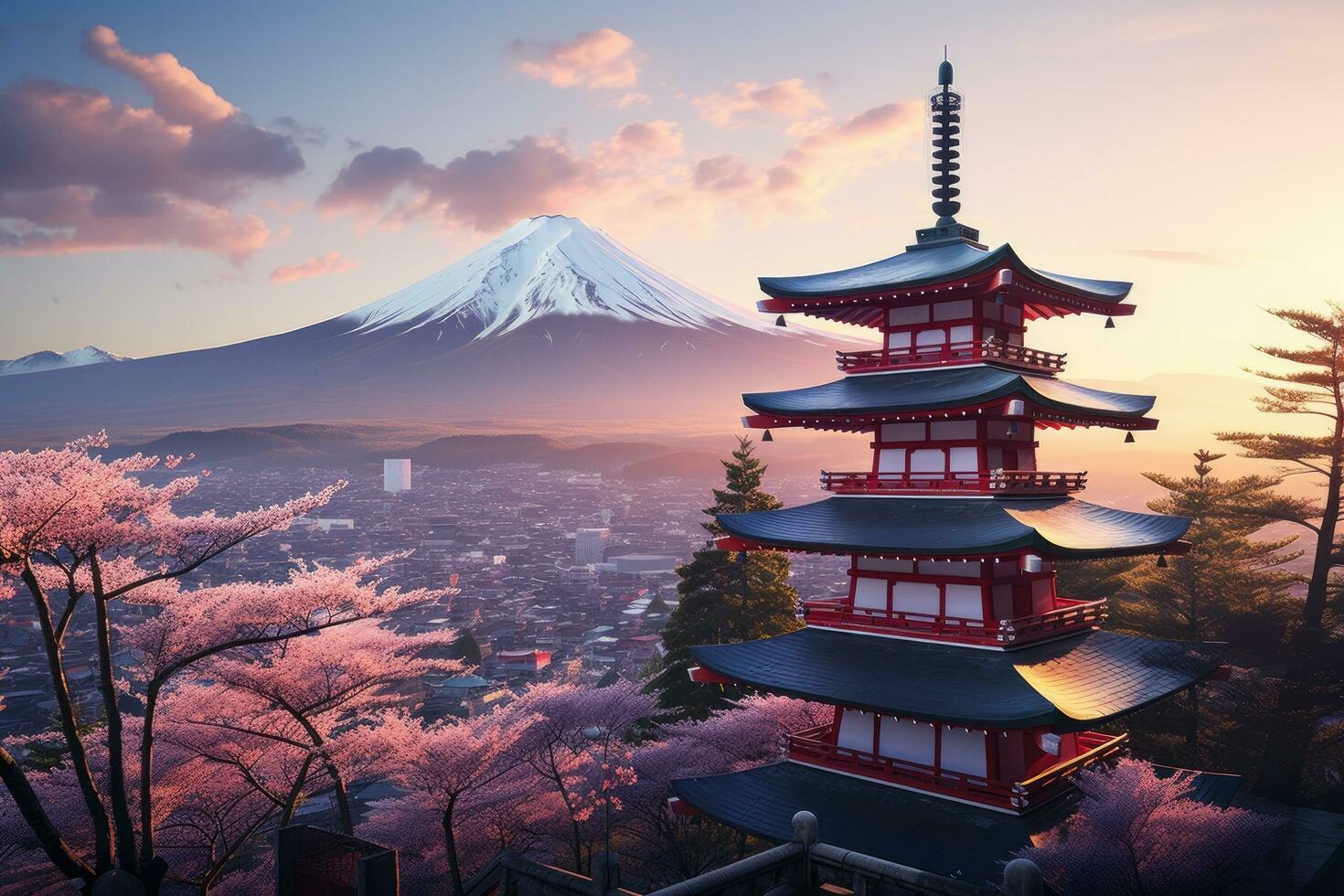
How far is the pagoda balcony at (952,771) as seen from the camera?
12.3 meters

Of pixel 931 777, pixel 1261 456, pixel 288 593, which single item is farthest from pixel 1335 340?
pixel 288 593

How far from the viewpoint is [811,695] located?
1303 cm

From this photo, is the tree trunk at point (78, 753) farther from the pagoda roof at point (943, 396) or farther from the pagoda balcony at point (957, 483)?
the pagoda balcony at point (957, 483)

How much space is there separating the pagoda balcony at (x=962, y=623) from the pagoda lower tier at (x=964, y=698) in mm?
181

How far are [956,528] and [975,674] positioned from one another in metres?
2.23

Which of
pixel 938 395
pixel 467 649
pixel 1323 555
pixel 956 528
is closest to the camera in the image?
pixel 956 528

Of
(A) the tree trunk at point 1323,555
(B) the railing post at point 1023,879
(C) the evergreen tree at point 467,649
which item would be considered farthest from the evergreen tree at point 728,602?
(C) the evergreen tree at point 467,649

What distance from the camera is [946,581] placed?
1384 cm

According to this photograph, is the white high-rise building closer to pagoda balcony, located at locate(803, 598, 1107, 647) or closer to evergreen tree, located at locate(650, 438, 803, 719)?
evergreen tree, located at locate(650, 438, 803, 719)

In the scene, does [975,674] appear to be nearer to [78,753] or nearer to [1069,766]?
[1069,766]

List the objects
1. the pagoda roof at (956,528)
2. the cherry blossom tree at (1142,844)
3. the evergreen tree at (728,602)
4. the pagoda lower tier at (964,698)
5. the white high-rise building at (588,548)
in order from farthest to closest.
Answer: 1. the white high-rise building at (588,548)
2. the evergreen tree at (728,602)
3. the pagoda roof at (956,528)
4. the pagoda lower tier at (964,698)
5. the cherry blossom tree at (1142,844)

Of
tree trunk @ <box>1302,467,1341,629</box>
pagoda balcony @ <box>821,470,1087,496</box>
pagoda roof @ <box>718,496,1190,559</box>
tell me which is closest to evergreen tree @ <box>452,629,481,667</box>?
tree trunk @ <box>1302,467,1341,629</box>

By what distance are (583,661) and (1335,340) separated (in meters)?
56.6

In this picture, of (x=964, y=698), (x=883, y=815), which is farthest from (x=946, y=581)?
(x=883, y=815)
